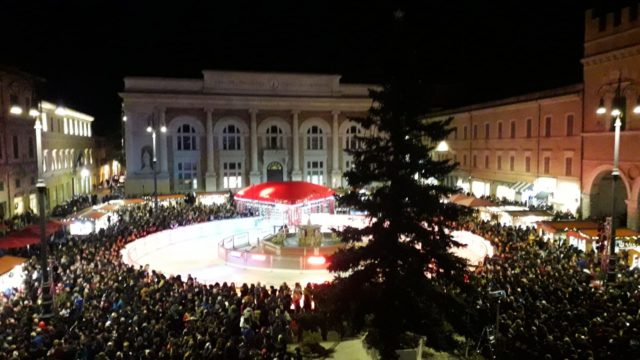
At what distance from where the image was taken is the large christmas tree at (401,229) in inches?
474

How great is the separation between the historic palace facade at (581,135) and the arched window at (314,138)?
61.7ft

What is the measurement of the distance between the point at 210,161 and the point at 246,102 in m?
7.11

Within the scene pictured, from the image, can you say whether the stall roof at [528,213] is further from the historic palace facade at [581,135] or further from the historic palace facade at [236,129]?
the historic palace facade at [236,129]

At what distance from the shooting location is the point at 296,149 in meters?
54.8

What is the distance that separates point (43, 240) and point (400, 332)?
9.52 meters

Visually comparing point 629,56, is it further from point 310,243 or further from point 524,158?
point 310,243

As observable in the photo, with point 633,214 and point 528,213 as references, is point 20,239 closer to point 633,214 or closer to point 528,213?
point 528,213

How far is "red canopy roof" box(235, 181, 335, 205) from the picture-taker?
2653 centimetres

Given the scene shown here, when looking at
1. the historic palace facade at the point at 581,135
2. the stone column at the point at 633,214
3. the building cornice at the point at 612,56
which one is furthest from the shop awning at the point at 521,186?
the building cornice at the point at 612,56

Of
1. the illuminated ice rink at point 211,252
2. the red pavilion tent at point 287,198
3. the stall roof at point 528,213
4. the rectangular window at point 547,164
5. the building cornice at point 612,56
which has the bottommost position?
the illuminated ice rink at point 211,252

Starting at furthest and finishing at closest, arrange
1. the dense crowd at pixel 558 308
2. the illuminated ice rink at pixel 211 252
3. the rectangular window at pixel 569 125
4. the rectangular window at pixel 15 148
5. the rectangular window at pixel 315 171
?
the rectangular window at pixel 315 171
the rectangular window at pixel 15 148
the rectangular window at pixel 569 125
the illuminated ice rink at pixel 211 252
the dense crowd at pixel 558 308

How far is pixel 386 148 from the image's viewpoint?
39.9 ft

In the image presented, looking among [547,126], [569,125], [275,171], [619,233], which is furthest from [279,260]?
[275,171]

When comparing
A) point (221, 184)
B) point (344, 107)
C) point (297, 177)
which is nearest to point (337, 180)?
point (297, 177)
